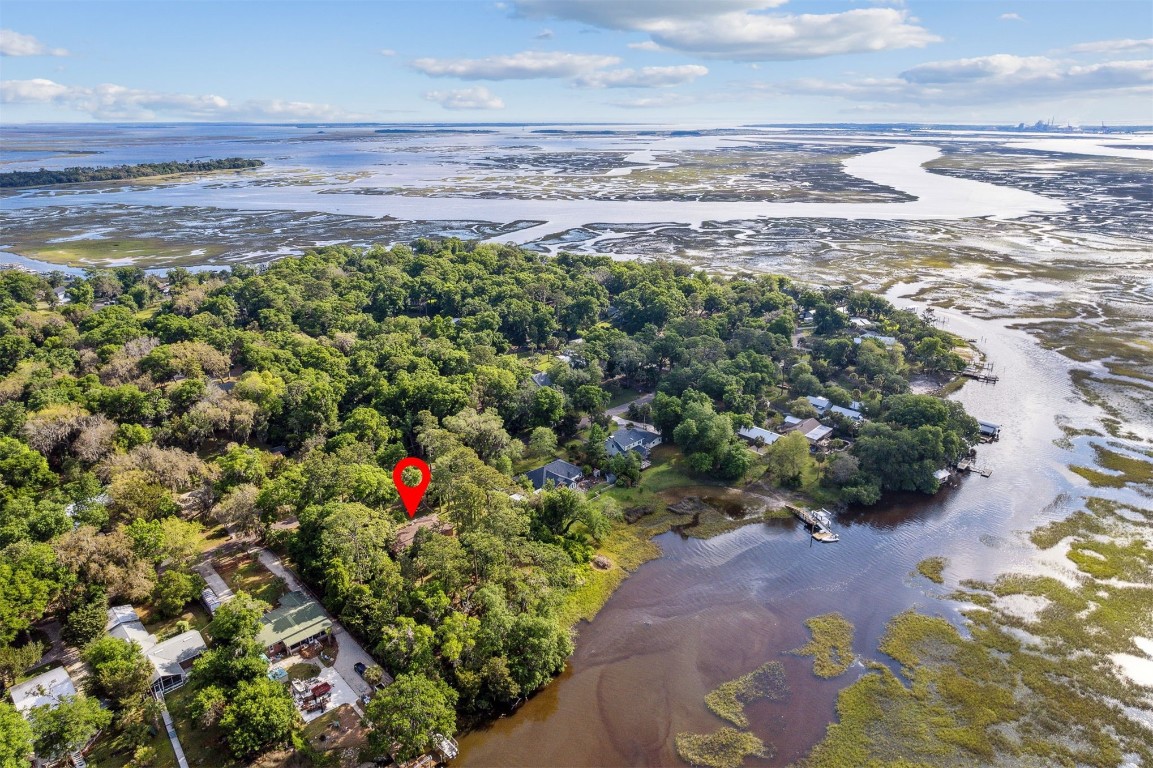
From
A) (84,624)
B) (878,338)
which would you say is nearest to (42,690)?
(84,624)

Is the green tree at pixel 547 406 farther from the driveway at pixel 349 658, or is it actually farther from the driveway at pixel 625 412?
the driveway at pixel 349 658

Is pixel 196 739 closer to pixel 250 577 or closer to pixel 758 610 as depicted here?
pixel 250 577

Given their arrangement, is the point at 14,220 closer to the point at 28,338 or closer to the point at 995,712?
the point at 28,338

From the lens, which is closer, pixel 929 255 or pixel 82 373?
pixel 82 373

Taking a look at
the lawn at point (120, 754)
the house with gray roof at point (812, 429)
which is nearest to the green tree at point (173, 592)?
the lawn at point (120, 754)

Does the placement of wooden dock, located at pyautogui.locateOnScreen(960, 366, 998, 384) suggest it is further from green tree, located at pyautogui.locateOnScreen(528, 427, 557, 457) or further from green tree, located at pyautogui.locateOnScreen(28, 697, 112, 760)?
green tree, located at pyautogui.locateOnScreen(28, 697, 112, 760)

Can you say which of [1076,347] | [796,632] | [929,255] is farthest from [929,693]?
[929,255]
